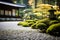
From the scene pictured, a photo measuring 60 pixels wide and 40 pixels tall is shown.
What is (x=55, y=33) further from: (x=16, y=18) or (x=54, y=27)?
(x=16, y=18)

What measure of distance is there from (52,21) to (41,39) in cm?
383

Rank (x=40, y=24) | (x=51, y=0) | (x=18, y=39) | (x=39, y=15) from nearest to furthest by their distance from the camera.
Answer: (x=18, y=39) → (x=40, y=24) → (x=39, y=15) → (x=51, y=0)

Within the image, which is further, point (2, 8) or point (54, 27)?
point (2, 8)

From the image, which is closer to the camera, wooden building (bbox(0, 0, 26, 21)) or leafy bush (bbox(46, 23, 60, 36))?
leafy bush (bbox(46, 23, 60, 36))

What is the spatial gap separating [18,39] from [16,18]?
22.0 m

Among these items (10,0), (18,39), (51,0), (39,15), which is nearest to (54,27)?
(18,39)

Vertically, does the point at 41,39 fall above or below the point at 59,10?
below

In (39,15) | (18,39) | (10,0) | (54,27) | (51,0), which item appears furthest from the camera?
(10,0)

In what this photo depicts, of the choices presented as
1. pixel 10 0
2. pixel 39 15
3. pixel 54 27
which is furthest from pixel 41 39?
pixel 10 0

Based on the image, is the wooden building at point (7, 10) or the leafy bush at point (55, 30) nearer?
the leafy bush at point (55, 30)

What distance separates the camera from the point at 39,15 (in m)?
20.9

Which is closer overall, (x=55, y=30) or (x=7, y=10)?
(x=55, y=30)

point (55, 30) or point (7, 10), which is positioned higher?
point (7, 10)

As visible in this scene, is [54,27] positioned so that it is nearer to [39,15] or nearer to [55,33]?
[55,33]
